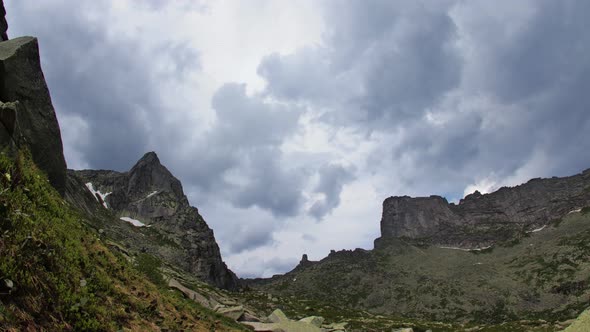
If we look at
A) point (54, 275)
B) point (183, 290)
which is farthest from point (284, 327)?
point (54, 275)

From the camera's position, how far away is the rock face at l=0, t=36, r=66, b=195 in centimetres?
2283

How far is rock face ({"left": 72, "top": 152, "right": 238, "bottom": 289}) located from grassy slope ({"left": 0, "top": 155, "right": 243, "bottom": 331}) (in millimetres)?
75079

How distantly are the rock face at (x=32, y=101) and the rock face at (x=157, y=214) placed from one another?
6239 cm

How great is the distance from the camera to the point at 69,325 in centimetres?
921

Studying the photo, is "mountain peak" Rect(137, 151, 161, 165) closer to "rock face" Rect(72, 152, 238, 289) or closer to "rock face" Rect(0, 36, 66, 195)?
"rock face" Rect(72, 152, 238, 289)

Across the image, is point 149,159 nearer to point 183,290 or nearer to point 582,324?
point 183,290

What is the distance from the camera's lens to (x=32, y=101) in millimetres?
24984

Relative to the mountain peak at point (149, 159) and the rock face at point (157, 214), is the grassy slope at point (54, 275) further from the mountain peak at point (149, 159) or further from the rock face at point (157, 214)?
the mountain peak at point (149, 159)

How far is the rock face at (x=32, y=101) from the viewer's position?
22828 mm

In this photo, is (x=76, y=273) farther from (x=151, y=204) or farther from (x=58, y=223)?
(x=151, y=204)

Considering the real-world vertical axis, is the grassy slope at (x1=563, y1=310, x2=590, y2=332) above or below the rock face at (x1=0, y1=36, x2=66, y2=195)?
below

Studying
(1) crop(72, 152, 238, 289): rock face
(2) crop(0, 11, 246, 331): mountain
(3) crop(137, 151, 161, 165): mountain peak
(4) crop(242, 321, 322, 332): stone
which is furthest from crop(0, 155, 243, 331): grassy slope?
(3) crop(137, 151, 161, 165): mountain peak

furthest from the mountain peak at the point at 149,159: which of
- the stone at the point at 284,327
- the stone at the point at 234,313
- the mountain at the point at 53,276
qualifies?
the stone at the point at 284,327

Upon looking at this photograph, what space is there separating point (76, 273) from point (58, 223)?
291 centimetres
